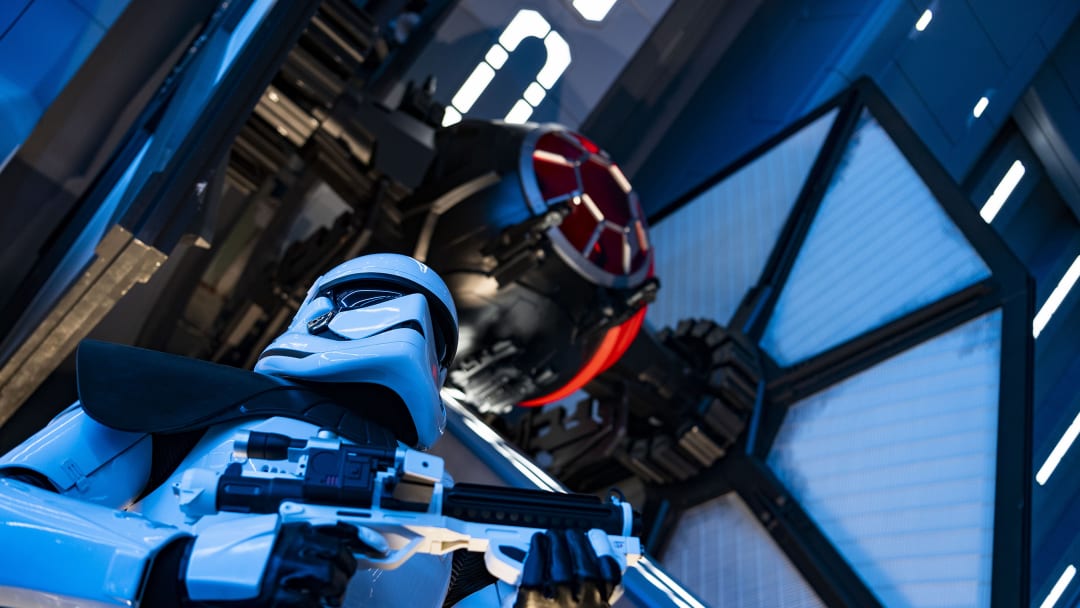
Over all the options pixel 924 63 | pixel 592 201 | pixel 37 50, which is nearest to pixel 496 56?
pixel 592 201

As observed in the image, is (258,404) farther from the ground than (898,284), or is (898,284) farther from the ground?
(898,284)

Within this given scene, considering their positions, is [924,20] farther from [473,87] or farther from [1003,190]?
[473,87]

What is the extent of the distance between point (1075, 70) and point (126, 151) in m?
7.28

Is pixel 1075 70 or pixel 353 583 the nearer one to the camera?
pixel 353 583

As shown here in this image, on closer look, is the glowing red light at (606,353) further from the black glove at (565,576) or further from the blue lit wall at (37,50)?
the black glove at (565,576)

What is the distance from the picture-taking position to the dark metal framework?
3.43m

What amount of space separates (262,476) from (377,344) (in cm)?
45

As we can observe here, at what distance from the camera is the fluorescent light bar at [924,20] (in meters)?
6.87

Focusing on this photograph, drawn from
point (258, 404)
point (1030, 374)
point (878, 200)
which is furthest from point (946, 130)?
point (258, 404)

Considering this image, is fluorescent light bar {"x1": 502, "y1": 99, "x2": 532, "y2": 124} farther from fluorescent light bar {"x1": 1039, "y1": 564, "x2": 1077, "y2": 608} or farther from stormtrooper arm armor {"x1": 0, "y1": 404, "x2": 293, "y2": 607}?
stormtrooper arm armor {"x1": 0, "y1": 404, "x2": 293, "y2": 607}

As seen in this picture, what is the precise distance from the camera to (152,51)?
364 cm

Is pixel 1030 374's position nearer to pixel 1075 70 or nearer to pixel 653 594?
pixel 653 594

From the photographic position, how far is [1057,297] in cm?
691

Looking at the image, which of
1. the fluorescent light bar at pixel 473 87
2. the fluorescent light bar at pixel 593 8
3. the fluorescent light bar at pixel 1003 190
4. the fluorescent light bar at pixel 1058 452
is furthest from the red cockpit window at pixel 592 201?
the fluorescent light bar at pixel 1003 190
